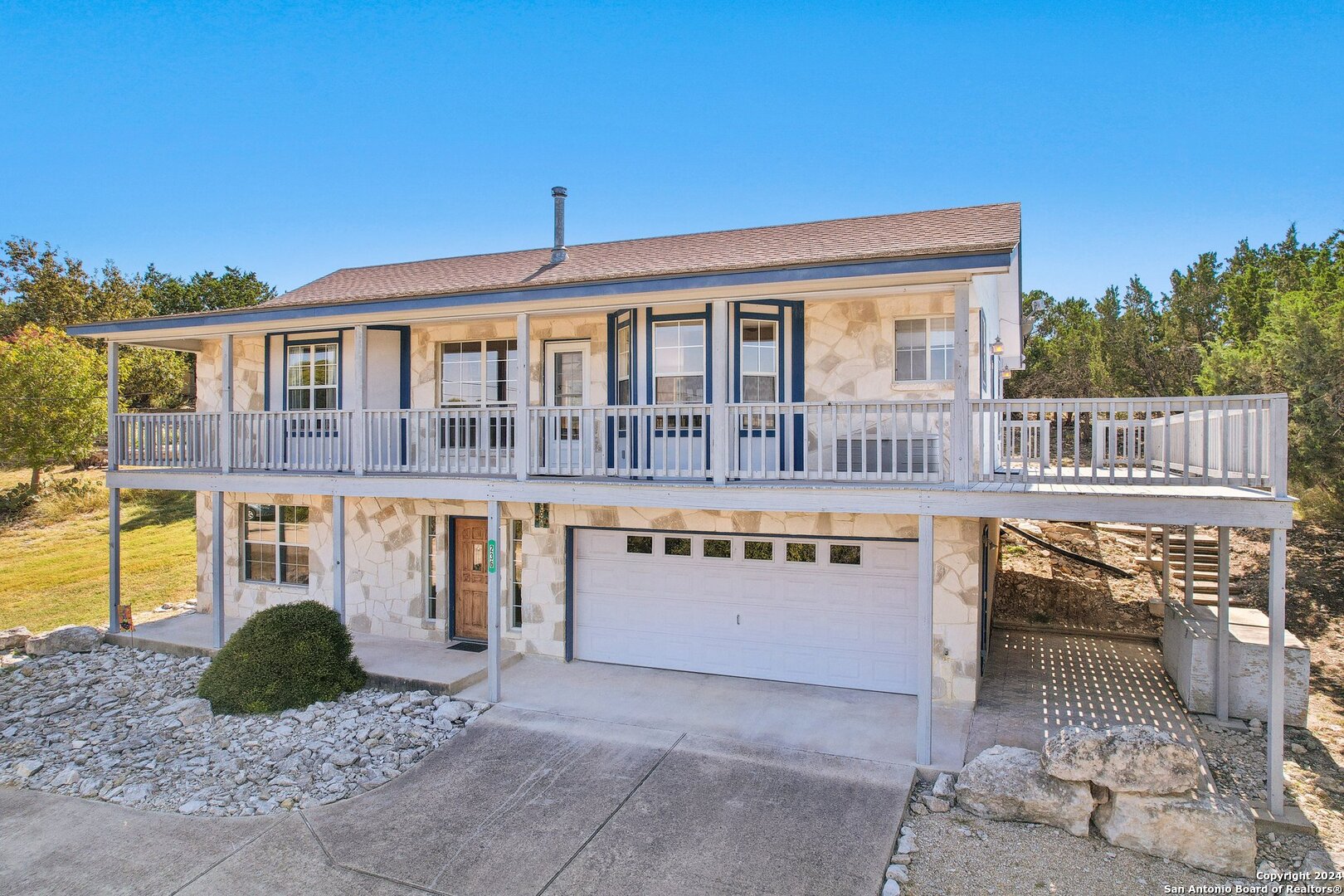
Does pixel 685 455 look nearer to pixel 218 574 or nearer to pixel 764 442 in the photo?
pixel 764 442

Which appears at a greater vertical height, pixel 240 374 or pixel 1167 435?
pixel 240 374

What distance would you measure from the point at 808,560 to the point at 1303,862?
5.37 metres

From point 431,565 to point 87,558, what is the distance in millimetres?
13565

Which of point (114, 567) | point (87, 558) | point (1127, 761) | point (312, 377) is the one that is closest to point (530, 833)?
point (1127, 761)

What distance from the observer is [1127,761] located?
589 cm

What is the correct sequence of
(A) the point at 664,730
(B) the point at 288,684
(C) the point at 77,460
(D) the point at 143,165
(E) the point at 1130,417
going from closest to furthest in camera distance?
(E) the point at 1130,417 < (A) the point at 664,730 < (B) the point at 288,684 < (D) the point at 143,165 < (C) the point at 77,460

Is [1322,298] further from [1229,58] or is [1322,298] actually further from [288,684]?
[288,684]

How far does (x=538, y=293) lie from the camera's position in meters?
8.72

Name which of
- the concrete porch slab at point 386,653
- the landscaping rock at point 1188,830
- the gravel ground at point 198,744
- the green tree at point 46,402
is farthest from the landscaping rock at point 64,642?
the green tree at point 46,402

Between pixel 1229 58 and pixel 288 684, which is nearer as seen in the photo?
pixel 288 684

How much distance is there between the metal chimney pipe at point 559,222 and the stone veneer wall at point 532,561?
16.5 feet

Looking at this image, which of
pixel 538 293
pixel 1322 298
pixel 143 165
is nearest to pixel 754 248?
pixel 538 293

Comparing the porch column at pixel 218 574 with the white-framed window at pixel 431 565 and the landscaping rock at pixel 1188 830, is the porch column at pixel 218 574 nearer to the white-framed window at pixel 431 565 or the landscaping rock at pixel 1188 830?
the white-framed window at pixel 431 565

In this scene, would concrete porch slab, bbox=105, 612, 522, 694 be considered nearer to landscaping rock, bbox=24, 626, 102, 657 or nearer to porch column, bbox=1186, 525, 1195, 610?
landscaping rock, bbox=24, 626, 102, 657
